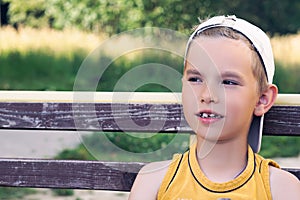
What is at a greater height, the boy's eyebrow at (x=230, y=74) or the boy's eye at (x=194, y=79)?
the boy's eyebrow at (x=230, y=74)

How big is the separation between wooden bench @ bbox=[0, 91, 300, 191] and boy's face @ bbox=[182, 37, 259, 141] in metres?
0.35

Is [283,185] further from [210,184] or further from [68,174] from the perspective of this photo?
[68,174]

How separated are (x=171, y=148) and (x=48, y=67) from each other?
10161mm

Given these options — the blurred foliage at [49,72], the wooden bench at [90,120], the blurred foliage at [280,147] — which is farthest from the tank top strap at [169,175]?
the blurred foliage at [49,72]

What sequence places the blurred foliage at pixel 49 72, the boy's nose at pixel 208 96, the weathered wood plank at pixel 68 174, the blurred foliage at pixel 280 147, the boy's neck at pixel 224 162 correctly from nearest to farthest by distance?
the boy's nose at pixel 208 96 < the boy's neck at pixel 224 162 < the weathered wood plank at pixel 68 174 < the blurred foliage at pixel 280 147 < the blurred foliage at pixel 49 72

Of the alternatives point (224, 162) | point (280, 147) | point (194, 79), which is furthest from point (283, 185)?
point (280, 147)

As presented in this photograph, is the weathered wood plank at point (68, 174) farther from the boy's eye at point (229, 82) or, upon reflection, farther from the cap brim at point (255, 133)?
the boy's eye at point (229, 82)

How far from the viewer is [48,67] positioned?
41.8ft

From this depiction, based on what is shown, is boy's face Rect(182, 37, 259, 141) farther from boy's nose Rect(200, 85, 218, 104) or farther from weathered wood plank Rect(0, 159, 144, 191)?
weathered wood plank Rect(0, 159, 144, 191)

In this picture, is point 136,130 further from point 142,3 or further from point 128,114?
point 142,3

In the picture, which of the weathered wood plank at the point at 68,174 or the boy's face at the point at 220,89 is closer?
the boy's face at the point at 220,89

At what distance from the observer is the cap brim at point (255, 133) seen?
98.5 inches

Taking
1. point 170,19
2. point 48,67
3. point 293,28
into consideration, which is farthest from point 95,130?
point 293,28

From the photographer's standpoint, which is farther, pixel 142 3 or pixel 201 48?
pixel 142 3
